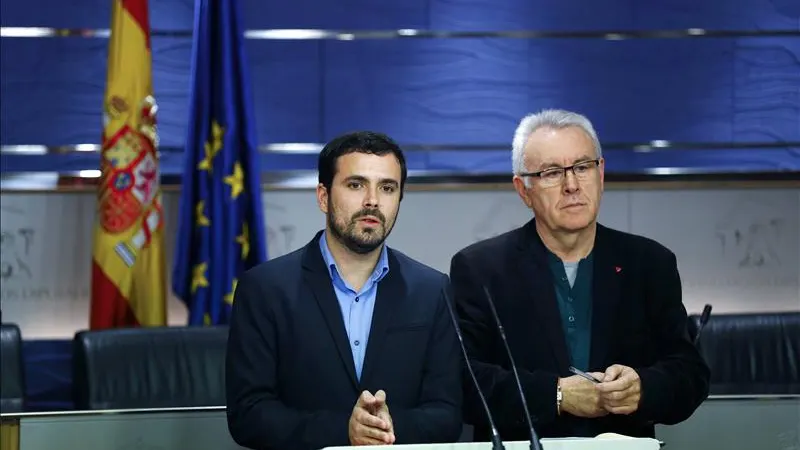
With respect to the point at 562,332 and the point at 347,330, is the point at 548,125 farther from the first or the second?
the point at 347,330

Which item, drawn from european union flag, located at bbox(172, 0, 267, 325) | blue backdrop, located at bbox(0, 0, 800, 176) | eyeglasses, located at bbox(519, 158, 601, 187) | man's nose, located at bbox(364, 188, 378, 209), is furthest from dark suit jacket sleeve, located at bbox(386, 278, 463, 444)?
blue backdrop, located at bbox(0, 0, 800, 176)

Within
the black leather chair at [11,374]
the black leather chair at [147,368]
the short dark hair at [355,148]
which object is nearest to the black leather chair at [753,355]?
the black leather chair at [147,368]

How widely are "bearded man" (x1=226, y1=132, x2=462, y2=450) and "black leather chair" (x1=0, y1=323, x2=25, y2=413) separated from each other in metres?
1.51

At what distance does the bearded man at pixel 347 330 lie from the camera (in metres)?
2.41

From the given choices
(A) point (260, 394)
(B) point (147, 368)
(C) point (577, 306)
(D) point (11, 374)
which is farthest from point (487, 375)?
(D) point (11, 374)

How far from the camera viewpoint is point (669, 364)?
2689mm

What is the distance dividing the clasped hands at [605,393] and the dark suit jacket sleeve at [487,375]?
0.04 m

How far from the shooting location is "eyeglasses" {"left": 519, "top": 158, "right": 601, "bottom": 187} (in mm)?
2758

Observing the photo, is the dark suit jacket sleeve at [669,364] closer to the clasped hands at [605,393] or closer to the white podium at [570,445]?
the clasped hands at [605,393]

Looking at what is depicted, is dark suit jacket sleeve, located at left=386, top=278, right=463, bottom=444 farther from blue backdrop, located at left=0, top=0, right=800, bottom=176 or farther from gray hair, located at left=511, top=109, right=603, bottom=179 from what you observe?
blue backdrop, located at left=0, top=0, right=800, bottom=176

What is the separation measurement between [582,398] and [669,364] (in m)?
0.25

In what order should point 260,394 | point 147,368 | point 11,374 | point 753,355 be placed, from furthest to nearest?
point 753,355 < point 11,374 < point 147,368 < point 260,394

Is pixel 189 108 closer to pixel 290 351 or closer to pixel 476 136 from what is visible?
pixel 476 136

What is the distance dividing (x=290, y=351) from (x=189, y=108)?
262 centimetres
